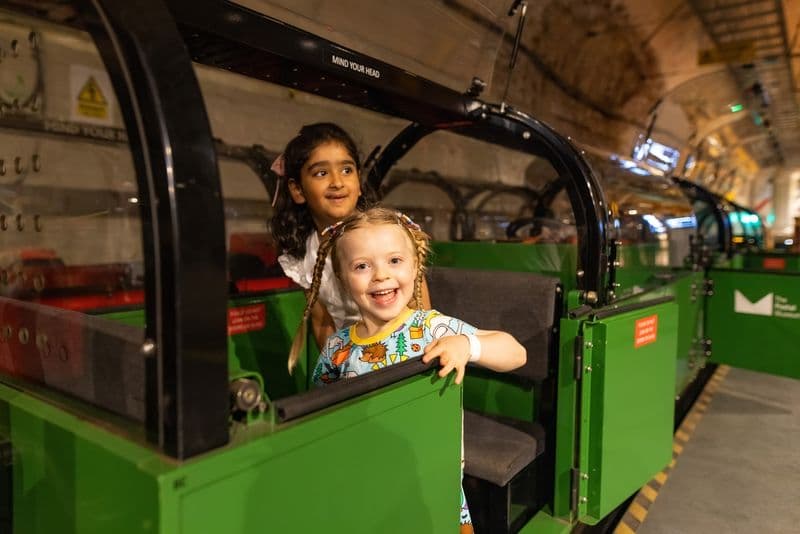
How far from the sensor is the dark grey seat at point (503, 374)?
184 centimetres

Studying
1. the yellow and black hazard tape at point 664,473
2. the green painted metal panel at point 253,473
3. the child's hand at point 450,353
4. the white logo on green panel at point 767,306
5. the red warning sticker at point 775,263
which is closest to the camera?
the green painted metal panel at point 253,473

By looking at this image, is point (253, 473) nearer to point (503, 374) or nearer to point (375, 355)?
point (375, 355)

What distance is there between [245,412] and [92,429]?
261 mm

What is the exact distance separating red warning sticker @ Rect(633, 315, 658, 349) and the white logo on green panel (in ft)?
7.33

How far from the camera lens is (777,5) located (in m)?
6.02

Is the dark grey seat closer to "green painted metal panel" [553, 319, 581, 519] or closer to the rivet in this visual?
"green painted metal panel" [553, 319, 581, 519]

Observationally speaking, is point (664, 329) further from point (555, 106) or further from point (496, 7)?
point (555, 106)

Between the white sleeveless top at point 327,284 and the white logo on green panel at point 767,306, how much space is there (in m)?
→ 3.32

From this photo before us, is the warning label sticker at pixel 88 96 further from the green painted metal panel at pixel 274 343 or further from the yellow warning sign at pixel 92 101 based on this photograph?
the green painted metal panel at pixel 274 343

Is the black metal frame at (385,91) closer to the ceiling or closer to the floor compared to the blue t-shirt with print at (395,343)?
closer to the ceiling

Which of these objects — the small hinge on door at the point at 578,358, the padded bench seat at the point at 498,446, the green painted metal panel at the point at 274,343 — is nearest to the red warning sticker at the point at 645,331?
the small hinge on door at the point at 578,358

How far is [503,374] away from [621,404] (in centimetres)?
45

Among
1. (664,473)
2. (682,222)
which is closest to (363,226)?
(664,473)

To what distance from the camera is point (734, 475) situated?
3.03 m
